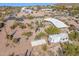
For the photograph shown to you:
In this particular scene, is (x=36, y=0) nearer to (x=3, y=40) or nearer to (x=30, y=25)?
(x=30, y=25)

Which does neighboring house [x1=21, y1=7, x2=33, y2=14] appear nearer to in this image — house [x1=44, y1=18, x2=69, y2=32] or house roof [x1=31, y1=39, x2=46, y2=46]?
house [x1=44, y1=18, x2=69, y2=32]

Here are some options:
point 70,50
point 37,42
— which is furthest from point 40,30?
point 70,50

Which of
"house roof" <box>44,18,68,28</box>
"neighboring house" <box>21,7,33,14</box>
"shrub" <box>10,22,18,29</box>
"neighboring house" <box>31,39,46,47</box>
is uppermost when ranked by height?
"neighboring house" <box>21,7,33,14</box>

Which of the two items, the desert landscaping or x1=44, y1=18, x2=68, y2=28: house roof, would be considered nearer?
the desert landscaping

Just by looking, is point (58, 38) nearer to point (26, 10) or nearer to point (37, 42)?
point (37, 42)

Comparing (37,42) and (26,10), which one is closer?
(37,42)

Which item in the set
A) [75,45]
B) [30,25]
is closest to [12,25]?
[30,25]

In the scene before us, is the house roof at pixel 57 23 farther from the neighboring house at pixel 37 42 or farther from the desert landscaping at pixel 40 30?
the neighboring house at pixel 37 42

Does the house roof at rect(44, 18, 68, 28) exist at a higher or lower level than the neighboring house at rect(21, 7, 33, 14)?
lower

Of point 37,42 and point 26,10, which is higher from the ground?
point 26,10

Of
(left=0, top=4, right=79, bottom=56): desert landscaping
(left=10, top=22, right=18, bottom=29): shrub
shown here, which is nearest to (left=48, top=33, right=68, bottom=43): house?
(left=0, top=4, right=79, bottom=56): desert landscaping
